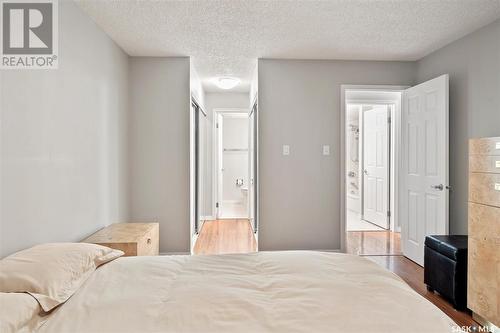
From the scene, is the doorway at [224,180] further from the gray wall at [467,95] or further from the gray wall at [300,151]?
the gray wall at [467,95]

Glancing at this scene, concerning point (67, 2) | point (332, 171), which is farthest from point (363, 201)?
point (67, 2)

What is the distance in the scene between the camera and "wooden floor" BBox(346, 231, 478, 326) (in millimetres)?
2658

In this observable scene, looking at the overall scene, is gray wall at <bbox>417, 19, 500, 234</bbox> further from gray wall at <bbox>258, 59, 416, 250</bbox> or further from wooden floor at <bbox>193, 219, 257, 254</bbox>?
wooden floor at <bbox>193, 219, 257, 254</bbox>

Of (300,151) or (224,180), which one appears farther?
(224,180)

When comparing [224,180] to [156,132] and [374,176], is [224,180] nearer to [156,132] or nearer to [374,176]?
[374,176]

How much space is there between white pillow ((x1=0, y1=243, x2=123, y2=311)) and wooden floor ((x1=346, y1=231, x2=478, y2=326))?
2554 mm

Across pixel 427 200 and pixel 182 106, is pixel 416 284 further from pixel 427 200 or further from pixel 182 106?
pixel 182 106

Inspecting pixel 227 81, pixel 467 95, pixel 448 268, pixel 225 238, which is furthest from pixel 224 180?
pixel 448 268

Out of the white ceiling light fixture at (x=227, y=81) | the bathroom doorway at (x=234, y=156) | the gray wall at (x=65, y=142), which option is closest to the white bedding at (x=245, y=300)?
the gray wall at (x=65, y=142)

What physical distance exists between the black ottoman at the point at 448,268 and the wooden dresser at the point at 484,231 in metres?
0.13

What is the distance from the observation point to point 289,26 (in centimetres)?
306

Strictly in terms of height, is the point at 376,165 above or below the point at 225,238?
above

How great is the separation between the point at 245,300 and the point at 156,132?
9.80 feet

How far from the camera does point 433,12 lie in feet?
9.06
